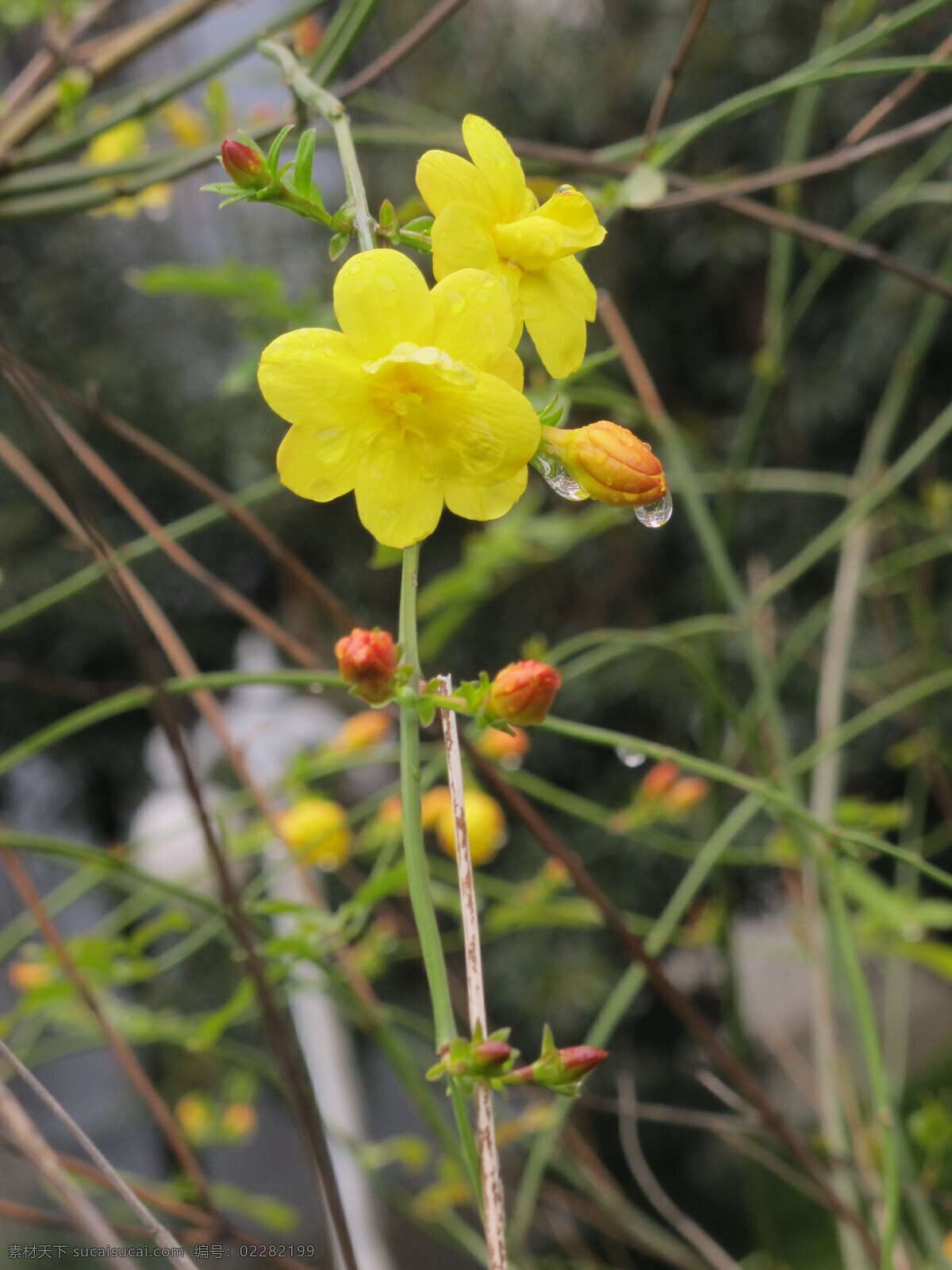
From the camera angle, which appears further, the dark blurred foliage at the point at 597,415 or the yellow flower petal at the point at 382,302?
the dark blurred foliage at the point at 597,415

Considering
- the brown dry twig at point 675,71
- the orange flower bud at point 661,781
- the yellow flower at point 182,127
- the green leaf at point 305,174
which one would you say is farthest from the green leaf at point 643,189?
the yellow flower at point 182,127

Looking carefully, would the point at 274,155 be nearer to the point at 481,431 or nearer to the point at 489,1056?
the point at 481,431

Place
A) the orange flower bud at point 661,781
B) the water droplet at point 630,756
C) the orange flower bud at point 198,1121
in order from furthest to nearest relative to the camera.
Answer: the orange flower bud at point 198,1121 < the orange flower bud at point 661,781 < the water droplet at point 630,756

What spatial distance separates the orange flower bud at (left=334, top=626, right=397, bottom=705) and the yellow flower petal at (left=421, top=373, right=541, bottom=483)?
0.04 metres

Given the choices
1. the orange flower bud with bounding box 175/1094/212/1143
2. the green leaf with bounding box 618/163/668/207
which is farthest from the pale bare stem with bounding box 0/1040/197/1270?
the orange flower bud with bounding box 175/1094/212/1143

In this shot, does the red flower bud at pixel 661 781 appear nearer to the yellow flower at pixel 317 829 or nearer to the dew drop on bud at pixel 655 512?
the yellow flower at pixel 317 829

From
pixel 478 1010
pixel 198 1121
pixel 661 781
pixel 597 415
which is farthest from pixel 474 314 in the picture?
pixel 597 415

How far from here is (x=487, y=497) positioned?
0.72ft

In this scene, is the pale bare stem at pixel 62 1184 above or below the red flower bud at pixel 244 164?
below

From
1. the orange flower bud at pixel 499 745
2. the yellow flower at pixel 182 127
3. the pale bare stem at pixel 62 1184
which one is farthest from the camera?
the yellow flower at pixel 182 127

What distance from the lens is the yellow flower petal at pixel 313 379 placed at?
214 mm

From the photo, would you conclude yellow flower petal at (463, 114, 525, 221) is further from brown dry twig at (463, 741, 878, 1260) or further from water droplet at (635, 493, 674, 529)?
brown dry twig at (463, 741, 878, 1260)

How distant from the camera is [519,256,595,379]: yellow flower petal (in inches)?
9.2

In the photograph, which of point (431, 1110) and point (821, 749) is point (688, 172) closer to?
point (821, 749)
